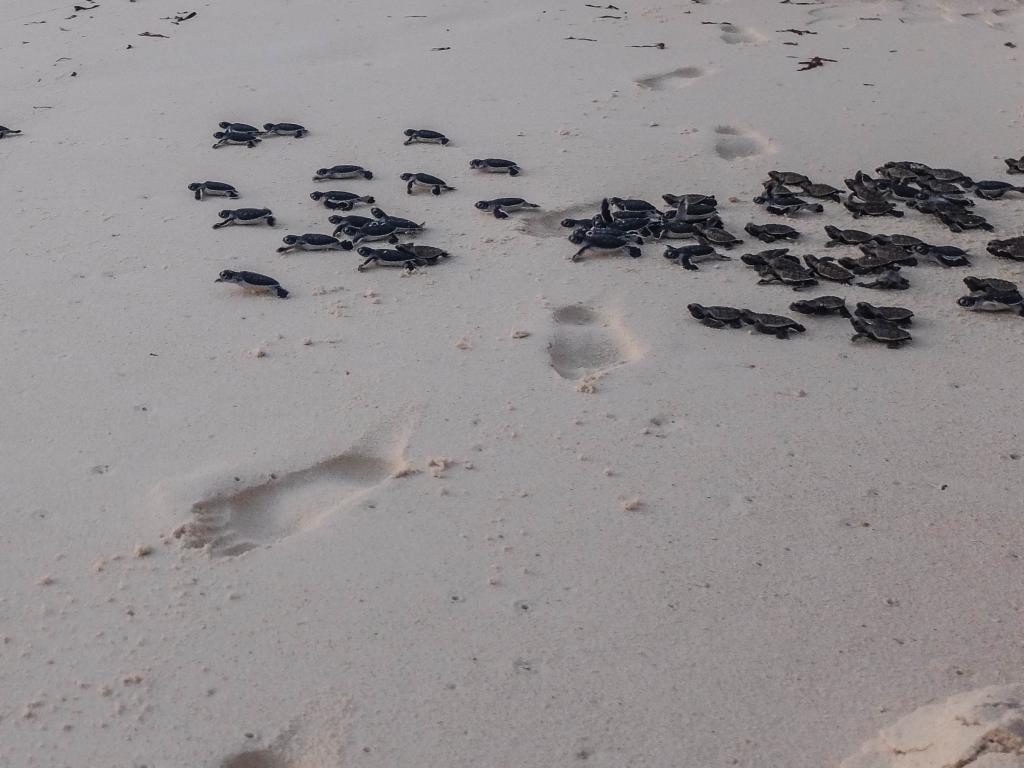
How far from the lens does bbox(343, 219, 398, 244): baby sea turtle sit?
482 centimetres

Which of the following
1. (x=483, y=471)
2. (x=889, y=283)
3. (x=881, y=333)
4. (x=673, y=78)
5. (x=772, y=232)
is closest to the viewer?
(x=483, y=471)

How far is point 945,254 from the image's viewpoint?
15.2 feet

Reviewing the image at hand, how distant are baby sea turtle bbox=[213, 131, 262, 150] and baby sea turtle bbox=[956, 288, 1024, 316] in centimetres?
386

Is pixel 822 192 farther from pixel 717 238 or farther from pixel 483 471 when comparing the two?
pixel 483 471

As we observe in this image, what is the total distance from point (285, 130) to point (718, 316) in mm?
3144

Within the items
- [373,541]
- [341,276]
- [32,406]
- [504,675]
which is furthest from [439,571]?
[341,276]

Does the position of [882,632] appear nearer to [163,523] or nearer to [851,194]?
[163,523]

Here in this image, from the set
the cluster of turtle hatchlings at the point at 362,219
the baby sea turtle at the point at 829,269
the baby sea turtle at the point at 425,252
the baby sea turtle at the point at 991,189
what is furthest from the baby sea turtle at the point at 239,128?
the baby sea turtle at the point at 991,189

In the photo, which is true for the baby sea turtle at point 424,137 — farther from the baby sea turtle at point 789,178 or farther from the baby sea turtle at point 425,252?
the baby sea turtle at point 789,178

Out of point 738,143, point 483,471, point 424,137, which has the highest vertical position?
point 483,471

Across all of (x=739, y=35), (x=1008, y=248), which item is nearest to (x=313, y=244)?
(x=1008, y=248)

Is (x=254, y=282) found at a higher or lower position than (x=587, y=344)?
higher

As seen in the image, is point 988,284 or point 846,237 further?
point 846,237

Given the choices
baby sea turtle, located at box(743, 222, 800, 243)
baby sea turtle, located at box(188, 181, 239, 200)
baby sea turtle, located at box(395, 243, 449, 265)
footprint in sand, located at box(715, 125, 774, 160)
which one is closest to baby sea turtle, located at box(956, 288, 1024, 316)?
baby sea turtle, located at box(743, 222, 800, 243)
